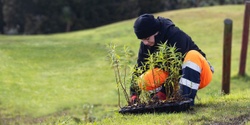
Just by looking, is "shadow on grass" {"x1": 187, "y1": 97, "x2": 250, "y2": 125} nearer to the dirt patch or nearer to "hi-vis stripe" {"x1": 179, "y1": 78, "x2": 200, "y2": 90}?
the dirt patch

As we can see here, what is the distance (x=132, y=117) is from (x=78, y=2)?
144 feet

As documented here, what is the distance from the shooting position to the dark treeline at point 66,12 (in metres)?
47.3

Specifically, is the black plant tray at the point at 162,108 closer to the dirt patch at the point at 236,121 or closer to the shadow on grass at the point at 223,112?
the shadow on grass at the point at 223,112

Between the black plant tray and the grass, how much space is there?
119mm

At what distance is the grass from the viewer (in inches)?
195

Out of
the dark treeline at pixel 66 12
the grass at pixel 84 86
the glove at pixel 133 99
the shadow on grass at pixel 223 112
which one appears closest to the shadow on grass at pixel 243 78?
the grass at pixel 84 86

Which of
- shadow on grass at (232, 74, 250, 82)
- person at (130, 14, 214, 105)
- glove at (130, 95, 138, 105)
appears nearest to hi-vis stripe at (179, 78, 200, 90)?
person at (130, 14, 214, 105)

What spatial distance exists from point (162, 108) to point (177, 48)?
2.45 ft

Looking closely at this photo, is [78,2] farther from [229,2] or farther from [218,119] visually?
[218,119]

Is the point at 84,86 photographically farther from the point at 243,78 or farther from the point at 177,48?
the point at 177,48

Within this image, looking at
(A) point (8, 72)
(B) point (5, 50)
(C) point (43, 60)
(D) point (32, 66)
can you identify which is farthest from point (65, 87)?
(B) point (5, 50)

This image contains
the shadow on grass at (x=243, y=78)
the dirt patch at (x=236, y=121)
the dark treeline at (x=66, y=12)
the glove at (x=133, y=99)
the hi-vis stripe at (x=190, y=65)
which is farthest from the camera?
the dark treeline at (x=66, y=12)

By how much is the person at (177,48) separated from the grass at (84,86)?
277 mm

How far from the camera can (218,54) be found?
1770 centimetres
